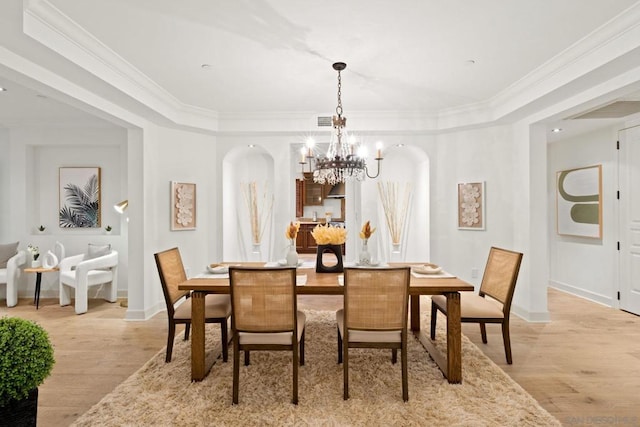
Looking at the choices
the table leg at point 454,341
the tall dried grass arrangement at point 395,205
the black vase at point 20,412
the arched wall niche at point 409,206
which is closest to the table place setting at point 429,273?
the table leg at point 454,341


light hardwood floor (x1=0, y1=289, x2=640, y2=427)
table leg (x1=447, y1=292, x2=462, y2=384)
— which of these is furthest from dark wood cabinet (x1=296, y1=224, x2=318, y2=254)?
table leg (x1=447, y1=292, x2=462, y2=384)

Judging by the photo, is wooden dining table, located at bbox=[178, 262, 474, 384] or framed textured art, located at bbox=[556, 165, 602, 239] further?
framed textured art, located at bbox=[556, 165, 602, 239]

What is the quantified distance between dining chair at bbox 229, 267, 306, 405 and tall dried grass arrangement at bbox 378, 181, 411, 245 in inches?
129

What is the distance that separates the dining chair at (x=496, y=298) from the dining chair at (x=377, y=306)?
614mm

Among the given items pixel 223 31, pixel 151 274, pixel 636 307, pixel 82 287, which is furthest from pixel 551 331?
pixel 82 287

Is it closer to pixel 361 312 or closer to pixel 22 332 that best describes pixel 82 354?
pixel 22 332

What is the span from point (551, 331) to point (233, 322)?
3379mm

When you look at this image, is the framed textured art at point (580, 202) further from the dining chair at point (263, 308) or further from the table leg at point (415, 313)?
the dining chair at point (263, 308)

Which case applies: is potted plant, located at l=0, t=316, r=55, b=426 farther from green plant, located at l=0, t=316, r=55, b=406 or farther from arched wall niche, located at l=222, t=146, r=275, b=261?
arched wall niche, located at l=222, t=146, r=275, b=261

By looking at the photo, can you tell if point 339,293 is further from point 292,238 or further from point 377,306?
point 292,238

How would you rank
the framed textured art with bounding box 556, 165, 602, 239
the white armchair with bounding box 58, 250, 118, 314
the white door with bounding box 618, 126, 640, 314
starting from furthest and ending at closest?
the framed textured art with bounding box 556, 165, 602, 239
the white armchair with bounding box 58, 250, 118, 314
the white door with bounding box 618, 126, 640, 314

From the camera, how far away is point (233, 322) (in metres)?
2.29

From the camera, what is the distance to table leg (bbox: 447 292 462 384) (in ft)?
8.17

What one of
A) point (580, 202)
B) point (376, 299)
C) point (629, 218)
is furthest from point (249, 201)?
point (629, 218)
